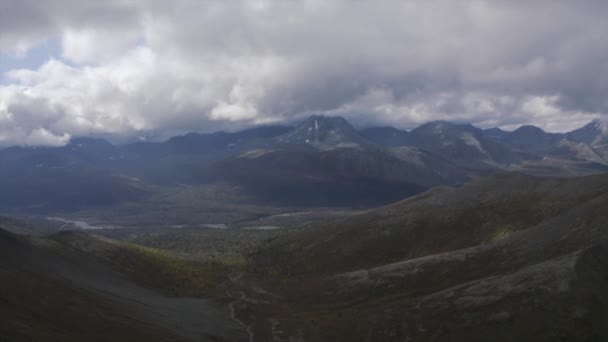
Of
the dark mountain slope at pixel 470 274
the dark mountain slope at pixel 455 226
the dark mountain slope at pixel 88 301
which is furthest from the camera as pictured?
the dark mountain slope at pixel 455 226

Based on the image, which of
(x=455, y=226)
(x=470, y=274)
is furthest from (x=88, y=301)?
(x=455, y=226)

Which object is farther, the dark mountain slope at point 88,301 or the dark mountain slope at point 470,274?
the dark mountain slope at point 88,301

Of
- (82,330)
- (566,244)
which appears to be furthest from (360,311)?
(82,330)

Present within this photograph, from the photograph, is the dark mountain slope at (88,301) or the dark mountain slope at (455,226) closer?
the dark mountain slope at (88,301)

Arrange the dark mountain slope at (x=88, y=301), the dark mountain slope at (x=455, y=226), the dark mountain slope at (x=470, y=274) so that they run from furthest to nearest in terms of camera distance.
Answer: the dark mountain slope at (x=455, y=226) < the dark mountain slope at (x=88, y=301) < the dark mountain slope at (x=470, y=274)

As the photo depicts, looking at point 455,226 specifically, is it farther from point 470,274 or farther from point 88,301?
point 88,301

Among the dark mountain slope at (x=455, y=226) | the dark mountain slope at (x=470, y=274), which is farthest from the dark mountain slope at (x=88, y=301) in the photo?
the dark mountain slope at (x=455, y=226)

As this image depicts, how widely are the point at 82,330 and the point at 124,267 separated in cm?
7765

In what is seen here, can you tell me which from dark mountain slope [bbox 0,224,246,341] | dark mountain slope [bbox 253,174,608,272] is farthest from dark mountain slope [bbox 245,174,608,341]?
dark mountain slope [bbox 0,224,246,341]

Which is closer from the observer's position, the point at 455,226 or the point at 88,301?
the point at 88,301

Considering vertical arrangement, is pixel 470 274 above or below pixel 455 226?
below

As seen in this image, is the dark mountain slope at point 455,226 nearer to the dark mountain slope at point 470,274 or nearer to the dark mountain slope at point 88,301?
the dark mountain slope at point 470,274

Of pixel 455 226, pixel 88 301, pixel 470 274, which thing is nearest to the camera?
pixel 88 301

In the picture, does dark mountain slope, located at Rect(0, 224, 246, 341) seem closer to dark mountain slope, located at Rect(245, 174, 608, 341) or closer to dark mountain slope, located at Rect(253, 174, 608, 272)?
dark mountain slope, located at Rect(245, 174, 608, 341)
